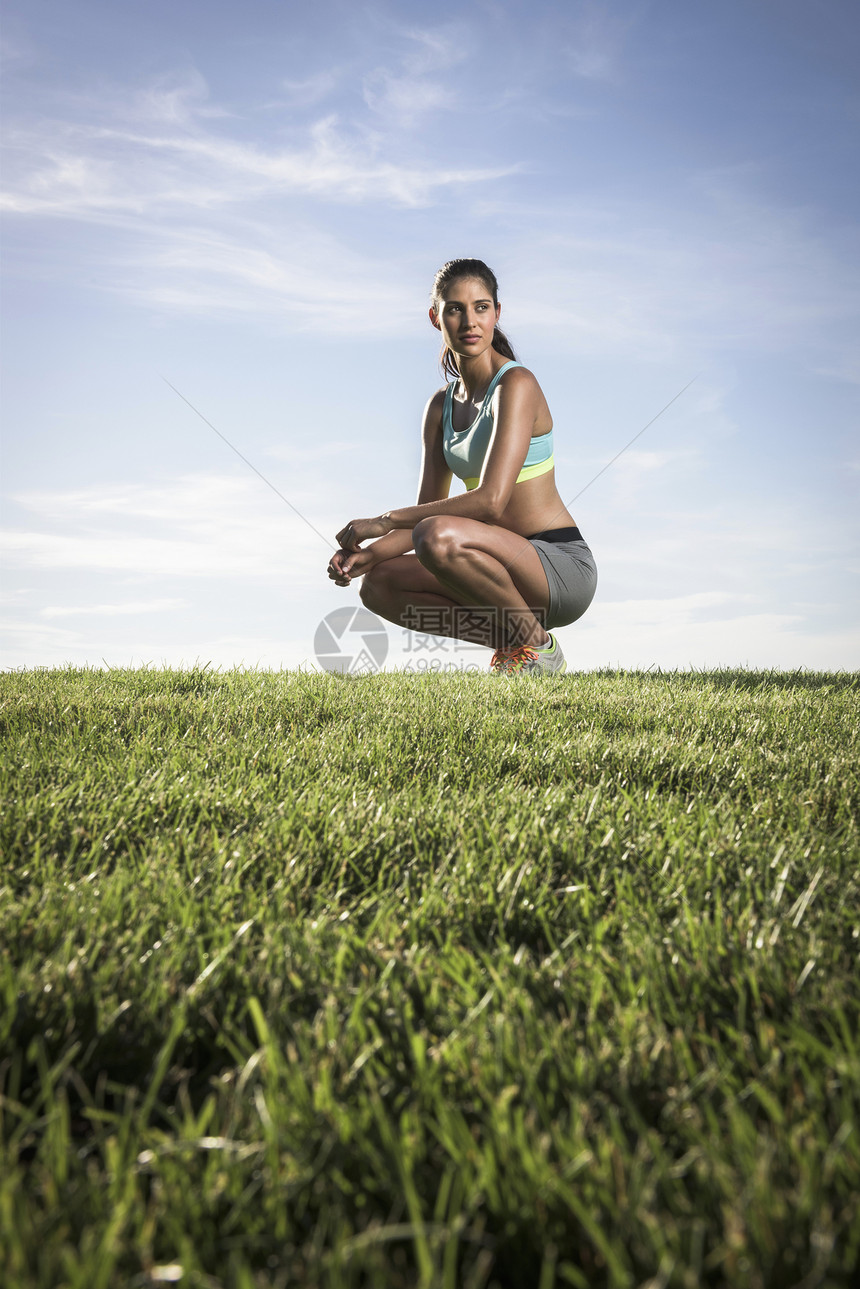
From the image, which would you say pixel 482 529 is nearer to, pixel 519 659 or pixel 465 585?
pixel 465 585

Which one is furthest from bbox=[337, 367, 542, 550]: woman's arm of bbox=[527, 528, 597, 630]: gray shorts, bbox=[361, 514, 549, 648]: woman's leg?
bbox=[527, 528, 597, 630]: gray shorts

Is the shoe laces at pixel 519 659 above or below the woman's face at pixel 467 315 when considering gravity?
below

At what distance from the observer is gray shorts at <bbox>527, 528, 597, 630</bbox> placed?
5.29 metres

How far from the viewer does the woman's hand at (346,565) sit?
503cm

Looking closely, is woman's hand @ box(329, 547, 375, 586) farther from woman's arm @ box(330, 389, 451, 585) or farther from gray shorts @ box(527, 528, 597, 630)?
gray shorts @ box(527, 528, 597, 630)

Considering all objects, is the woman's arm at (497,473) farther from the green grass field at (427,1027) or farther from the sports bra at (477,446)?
the green grass field at (427,1027)

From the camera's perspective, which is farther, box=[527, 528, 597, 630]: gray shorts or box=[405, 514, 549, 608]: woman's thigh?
box=[527, 528, 597, 630]: gray shorts

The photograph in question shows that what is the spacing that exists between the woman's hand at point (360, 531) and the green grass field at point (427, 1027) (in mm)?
2809

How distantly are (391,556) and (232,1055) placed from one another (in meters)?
4.51

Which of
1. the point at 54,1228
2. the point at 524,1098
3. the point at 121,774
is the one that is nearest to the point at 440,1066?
the point at 524,1098

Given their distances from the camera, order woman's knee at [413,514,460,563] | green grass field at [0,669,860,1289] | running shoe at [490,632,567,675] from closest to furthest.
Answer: green grass field at [0,669,860,1289] < woman's knee at [413,514,460,563] < running shoe at [490,632,567,675]

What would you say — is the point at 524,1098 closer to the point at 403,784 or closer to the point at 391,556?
the point at 403,784

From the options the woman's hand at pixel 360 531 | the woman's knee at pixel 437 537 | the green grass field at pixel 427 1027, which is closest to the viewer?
the green grass field at pixel 427 1027

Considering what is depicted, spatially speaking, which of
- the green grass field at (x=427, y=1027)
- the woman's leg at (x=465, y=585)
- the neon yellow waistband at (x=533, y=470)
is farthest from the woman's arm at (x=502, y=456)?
the green grass field at (x=427, y=1027)
